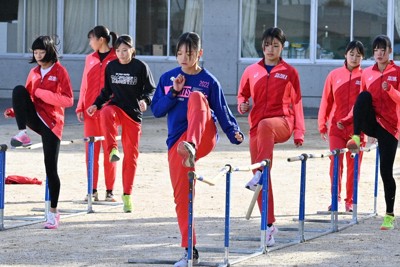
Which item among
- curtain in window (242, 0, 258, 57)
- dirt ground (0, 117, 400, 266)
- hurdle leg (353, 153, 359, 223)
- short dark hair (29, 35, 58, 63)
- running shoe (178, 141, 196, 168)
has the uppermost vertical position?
curtain in window (242, 0, 258, 57)

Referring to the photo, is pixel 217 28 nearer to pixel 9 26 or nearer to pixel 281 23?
pixel 281 23

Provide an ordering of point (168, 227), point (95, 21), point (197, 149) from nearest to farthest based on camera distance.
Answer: point (197, 149)
point (168, 227)
point (95, 21)

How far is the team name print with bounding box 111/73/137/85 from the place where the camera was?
41.2 ft

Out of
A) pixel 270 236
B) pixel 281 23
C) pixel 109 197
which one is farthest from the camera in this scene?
pixel 281 23

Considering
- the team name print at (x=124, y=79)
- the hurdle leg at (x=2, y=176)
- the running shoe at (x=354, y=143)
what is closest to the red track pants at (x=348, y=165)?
the running shoe at (x=354, y=143)

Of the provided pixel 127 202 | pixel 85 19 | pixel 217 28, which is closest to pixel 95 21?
pixel 85 19

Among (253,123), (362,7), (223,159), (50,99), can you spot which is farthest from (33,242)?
(362,7)

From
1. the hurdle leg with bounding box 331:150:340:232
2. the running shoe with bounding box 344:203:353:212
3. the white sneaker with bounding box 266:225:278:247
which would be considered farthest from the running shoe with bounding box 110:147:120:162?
the white sneaker with bounding box 266:225:278:247

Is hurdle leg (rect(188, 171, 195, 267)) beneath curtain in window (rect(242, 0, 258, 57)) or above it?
beneath

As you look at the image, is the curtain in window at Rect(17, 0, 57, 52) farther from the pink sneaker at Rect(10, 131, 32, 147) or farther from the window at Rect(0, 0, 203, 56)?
the pink sneaker at Rect(10, 131, 32, 147)

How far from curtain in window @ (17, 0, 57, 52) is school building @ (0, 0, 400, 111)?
0.09 feet

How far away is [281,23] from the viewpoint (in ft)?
103

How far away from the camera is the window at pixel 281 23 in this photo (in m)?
31.2

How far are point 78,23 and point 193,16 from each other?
341 centimetres
